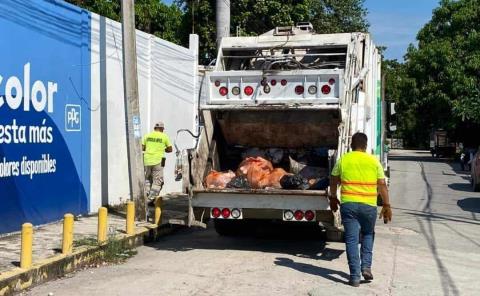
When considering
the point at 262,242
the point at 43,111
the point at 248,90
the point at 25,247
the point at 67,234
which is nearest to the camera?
the point at 25,247

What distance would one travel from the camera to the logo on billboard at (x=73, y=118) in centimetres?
1104

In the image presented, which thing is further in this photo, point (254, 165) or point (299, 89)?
point (254, 165)

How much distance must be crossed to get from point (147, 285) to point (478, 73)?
3666cm

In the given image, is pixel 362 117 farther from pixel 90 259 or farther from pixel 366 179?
pixel 90 259

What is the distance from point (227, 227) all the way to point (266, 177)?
1.61 m

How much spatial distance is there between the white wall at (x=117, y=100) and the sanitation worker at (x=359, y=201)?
20.3 ft

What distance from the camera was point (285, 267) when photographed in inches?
320

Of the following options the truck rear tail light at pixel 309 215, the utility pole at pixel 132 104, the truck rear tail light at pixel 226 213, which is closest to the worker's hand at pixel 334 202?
the truck rear tail light at pixel 309 215

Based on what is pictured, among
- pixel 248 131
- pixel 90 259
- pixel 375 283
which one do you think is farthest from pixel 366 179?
pixel 90 259

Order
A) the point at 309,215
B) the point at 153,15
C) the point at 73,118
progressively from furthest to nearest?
1. the point at 153,15
2. the point at 73,118
3. the point at 309,215

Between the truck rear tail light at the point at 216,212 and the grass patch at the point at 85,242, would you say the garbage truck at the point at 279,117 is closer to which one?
the truck rear tail light at the point at 216,212

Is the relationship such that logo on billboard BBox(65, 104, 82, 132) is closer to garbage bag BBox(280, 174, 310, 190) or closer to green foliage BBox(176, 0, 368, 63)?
garbage bag BBox(280, 174, 310, 190)

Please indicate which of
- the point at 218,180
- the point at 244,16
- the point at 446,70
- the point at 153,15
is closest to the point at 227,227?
the point at 218,180

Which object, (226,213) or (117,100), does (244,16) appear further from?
(226,213)
